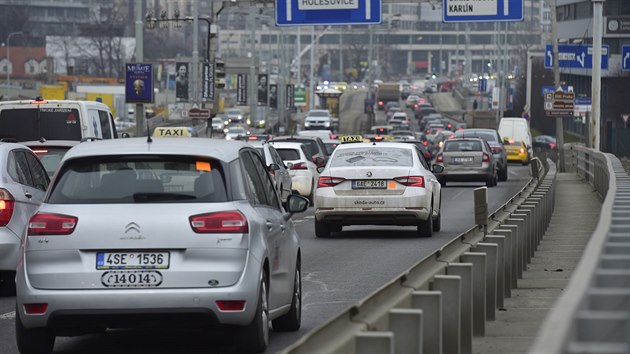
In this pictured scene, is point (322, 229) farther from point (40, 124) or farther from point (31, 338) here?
point (31, 338)

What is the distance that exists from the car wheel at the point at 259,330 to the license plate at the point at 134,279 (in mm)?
698

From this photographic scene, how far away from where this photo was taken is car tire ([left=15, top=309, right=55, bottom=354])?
10812 millimetres

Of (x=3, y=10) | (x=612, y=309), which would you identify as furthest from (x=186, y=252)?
(x=3, y=10)

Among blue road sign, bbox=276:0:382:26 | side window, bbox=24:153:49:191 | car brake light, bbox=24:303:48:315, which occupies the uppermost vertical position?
blue road sign, bbox=276:0:382:26

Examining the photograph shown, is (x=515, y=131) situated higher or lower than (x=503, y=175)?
higher

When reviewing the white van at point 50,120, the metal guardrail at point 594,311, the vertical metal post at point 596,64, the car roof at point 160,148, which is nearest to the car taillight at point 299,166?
the white van at point 50,120

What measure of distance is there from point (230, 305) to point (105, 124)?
19.2 metres

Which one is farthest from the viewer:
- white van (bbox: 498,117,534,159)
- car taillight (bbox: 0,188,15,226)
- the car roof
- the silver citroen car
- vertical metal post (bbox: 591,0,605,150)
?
white van (bbox: 498,117,534,159)

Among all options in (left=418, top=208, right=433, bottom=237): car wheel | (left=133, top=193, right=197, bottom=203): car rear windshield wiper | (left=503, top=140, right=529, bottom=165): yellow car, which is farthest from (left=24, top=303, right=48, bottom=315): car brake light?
(left=503, top=140, right=529, bottom=165): yellow car

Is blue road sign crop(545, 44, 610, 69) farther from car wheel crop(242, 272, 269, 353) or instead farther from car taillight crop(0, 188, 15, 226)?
car wheel crop(242, 272, 269, 353)

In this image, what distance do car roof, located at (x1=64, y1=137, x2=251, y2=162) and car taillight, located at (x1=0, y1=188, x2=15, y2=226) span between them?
170 inches

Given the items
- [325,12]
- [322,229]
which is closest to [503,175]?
[325,12]

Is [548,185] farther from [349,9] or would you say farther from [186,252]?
[349,9]

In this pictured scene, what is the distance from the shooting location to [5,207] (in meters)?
15.6
